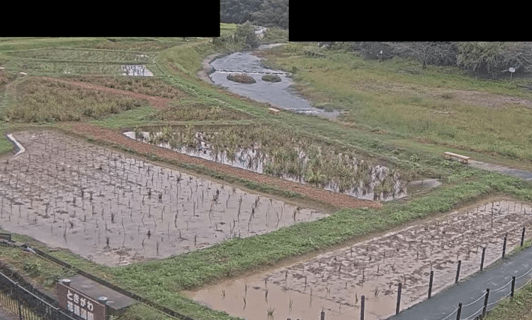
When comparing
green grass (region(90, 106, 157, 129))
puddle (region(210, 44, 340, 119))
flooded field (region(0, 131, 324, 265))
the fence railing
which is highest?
the fence railing

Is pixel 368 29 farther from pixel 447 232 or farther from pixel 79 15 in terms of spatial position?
pixel 447 232

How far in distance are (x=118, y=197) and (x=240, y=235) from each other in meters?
3.31

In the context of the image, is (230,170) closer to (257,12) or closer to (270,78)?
(270,78)

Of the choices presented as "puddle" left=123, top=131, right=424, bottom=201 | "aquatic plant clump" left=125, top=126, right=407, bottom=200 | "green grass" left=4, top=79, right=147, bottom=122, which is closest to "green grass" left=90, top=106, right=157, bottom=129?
"green grass" left=4, top=79, right=147, bottom=122

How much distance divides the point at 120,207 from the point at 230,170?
3.42 meters

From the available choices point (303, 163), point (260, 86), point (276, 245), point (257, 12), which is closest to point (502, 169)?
point (303, 163)

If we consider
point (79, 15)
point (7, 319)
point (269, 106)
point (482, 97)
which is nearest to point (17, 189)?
point (7, 319)

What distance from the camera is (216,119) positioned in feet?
68.8

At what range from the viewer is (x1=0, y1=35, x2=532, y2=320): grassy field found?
994 centimetres

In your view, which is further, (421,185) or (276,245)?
(421,185)

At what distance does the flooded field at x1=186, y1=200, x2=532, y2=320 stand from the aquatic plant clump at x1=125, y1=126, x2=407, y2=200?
2360 millimetres

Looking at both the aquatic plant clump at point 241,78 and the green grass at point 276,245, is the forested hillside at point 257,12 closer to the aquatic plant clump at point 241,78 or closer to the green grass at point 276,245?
the aquatic plant clump at point 241,78

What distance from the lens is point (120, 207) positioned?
13.0 m

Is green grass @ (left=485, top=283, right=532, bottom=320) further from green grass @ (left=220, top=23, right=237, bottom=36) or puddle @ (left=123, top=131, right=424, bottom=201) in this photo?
green grass @ (left=220, top=23, right=237, bottom=36)
